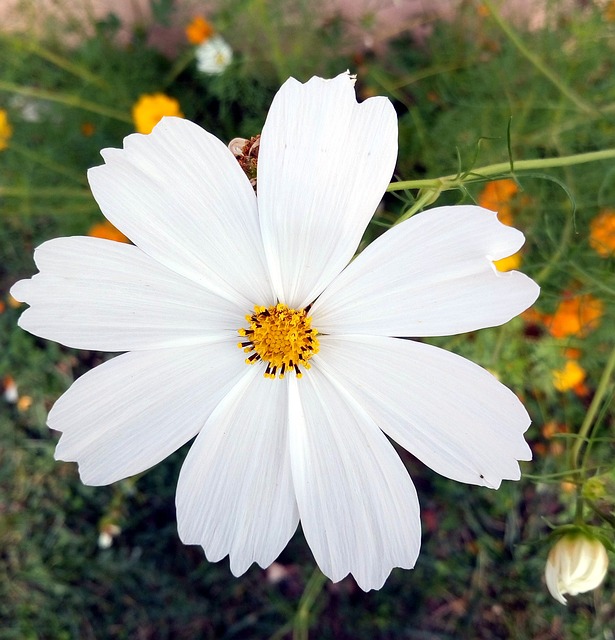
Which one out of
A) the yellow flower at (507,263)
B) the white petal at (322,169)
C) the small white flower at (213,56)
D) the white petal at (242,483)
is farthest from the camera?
the small white flower at (213,56)

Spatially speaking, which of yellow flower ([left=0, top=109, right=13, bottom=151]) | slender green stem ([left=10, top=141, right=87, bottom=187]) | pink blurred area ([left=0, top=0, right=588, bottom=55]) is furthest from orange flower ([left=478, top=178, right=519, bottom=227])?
yellow flower ([left=0, top=109, right=13, bottom=151])

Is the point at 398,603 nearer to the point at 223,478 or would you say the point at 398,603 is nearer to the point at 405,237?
the point at 223,478

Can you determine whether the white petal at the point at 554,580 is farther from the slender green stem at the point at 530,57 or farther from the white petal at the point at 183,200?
the slender green stem at the point at 530,57

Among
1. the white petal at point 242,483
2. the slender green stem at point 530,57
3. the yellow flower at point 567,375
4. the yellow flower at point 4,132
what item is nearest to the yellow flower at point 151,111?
the yellow flower at point 4,132

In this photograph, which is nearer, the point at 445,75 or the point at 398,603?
the point at 445,75

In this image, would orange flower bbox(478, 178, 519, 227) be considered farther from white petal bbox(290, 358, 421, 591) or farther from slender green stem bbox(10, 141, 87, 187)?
slender green stem bbox(10, 141, 87, 187)

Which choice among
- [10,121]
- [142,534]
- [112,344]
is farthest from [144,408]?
[10,121]
